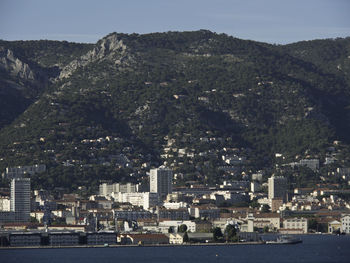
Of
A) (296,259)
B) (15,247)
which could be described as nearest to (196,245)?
(15,247)

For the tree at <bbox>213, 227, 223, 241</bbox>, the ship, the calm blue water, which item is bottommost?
the calm blue water

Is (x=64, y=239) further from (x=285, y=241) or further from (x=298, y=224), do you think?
(x=298, y=224)

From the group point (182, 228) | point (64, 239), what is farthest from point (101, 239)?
point (182, 228)

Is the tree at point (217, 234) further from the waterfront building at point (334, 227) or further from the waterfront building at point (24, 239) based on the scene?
the waterfront building at point (334, 227)

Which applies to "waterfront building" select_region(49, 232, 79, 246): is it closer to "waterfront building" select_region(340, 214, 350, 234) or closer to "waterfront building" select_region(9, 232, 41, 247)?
"waterfront building" select_region(9, 232, 41, 247)

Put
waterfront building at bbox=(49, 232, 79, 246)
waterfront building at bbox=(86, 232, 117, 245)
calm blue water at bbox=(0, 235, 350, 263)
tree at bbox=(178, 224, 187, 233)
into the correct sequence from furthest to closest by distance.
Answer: tree at bbox=(178, 224, 187, 233) → waterfront building at bbox=(86, 232, 117, 245) → waterfront building at bbox=(49, 232, 79, 246) → calm blue water at bbox=(0, 235, 350, 263)

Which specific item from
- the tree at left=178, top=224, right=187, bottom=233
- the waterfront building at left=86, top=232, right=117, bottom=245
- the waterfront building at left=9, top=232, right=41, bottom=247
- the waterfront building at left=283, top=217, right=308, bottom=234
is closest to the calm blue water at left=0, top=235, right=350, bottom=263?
the waterfront building at left=9, top=232, right=41, bottom=247

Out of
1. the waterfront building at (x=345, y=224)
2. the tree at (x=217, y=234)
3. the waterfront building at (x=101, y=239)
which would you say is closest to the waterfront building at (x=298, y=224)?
the waterfront building at (x=345, y=224)

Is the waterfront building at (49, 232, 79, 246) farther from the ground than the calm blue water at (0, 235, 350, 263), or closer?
farther from the ground
